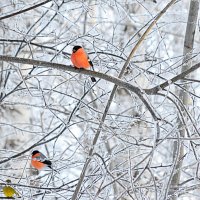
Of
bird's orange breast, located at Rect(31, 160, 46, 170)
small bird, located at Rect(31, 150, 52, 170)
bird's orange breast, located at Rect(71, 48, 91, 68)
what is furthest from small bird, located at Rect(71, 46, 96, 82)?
bird's orange breast, located at Rect(31, 160, 46, 170)

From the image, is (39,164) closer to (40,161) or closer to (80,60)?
(40,161)

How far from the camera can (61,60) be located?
190 inches

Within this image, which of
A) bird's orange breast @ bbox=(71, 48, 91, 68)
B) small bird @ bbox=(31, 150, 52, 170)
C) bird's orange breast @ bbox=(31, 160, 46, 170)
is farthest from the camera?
bird's orange breast @ bbox=(31, 160, 46, 170)

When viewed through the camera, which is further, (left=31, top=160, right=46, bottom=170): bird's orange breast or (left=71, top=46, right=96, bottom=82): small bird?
(left=31, top=160, right=46, bottom=170): bird's orange breast

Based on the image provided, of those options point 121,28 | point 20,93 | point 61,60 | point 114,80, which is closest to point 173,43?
point 121,28

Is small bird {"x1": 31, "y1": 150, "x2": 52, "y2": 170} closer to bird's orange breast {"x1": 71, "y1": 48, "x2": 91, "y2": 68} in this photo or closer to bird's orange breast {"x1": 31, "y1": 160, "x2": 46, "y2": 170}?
bird's orange breast {"x1": 31, "y1": 160, "x2": 46, "y2": 170}

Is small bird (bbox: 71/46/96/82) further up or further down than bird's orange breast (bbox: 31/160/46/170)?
further up

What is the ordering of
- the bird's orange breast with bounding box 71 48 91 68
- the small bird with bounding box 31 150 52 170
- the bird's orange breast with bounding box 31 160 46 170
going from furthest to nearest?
the bird's orange breast with bounding box 31 160 46 170
the small bird with bounding box 31 150 52 170
the bird's orange breast with bounding box 71 48 91 68

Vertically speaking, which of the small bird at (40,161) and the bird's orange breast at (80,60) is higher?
the bird's orange breast at (80,60)

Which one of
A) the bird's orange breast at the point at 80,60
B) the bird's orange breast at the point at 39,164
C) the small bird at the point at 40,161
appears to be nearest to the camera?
the bird's orange breast at the point at 80,60

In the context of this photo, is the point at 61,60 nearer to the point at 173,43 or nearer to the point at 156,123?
the point at 156,123

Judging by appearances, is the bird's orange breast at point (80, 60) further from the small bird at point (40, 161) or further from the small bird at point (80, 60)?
the small bird at point (40, 161)

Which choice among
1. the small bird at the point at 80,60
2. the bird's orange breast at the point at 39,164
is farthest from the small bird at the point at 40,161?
the small bird at the point at 80,60

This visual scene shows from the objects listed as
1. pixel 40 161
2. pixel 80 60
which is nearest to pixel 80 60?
pixel 80 60
